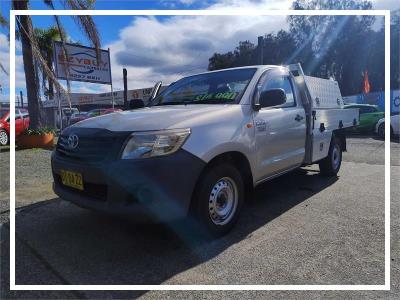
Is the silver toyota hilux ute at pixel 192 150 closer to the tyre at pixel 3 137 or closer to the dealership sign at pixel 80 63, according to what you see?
the dealership sign at pixel 80 63

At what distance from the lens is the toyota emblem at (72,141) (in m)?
3.36

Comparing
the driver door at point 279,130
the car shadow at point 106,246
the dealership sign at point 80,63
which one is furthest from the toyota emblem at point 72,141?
the dealership sign at point 80,63

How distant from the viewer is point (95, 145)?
315 cm

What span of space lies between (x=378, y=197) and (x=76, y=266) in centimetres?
421

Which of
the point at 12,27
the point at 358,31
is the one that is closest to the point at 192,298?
the point at 12,27

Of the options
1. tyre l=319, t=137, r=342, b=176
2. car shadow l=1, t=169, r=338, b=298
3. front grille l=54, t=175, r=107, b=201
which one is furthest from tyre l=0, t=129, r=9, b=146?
tyre l=319, t=137, r=342, b=176

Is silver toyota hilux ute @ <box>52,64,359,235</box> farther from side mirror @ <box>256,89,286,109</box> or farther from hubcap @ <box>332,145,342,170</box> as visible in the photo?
hubcap @ <box>332,145,342,170</box>

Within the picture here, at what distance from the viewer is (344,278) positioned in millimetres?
2834

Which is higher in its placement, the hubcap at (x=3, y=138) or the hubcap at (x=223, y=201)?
the hubcap at (x=3, y=138)

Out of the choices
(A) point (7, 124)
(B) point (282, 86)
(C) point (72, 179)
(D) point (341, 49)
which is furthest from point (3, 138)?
(D) point (341, 49)

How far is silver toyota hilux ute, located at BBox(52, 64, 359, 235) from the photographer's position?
2.93m

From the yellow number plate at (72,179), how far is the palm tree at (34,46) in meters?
6.37

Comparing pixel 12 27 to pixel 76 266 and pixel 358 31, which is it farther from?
pixel 358 31

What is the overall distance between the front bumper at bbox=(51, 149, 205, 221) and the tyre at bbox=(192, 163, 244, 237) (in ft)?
0.57
